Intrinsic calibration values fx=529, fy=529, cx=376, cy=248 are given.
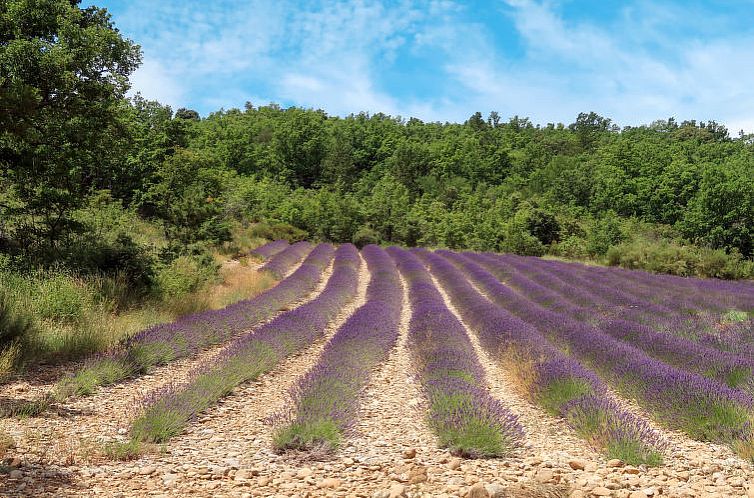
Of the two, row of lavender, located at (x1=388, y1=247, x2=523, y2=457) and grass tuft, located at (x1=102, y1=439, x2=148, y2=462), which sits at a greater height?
row of lavender, located at (x1=388, y1=247, x2=523, y2=457)

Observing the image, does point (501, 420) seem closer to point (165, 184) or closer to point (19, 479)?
point (19, 479)

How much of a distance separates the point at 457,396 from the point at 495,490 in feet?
5.53

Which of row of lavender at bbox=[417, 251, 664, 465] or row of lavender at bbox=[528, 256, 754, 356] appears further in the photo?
row of lavender at bbox=[528, 256, 754, 356]

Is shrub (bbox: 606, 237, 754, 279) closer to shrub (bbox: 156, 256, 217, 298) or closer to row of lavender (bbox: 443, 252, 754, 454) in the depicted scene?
row of lavender (bbox: 443, 252, 754, 454)

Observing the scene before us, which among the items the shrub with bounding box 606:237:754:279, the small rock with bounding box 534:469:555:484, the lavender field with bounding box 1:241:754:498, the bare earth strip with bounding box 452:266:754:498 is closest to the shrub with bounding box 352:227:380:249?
the shrub with bounding box 606:237:754:279

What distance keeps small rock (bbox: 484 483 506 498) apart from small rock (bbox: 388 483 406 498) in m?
0.51

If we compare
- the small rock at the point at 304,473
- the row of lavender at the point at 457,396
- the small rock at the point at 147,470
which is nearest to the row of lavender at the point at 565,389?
the row of lavender at the point at 457,396

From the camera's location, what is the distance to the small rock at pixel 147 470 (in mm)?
3646

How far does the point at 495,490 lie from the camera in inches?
125

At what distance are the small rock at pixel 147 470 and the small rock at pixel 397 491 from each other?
5.56ft

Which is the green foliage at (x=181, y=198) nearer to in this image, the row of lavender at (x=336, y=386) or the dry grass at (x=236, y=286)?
the dry grass at (x=236, y=286)

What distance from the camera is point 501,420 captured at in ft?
14.6

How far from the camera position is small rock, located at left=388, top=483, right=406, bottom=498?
126 inches

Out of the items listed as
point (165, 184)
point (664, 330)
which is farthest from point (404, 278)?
point (664, 330)
